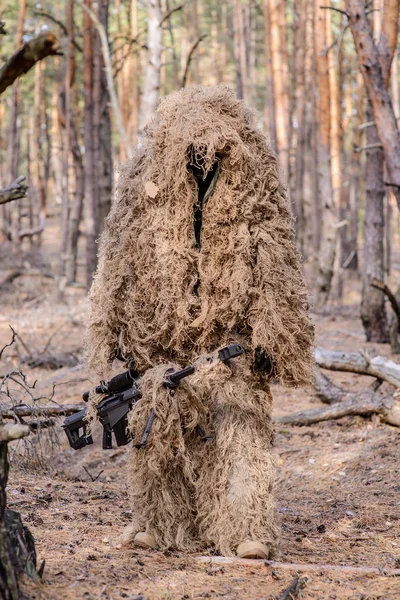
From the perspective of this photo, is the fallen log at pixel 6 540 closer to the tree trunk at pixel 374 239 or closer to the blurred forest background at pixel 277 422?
the blurred forest background at pixel 277 422

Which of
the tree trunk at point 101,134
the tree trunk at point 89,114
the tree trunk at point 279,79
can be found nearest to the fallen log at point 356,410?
the tree trunk at point 101,134

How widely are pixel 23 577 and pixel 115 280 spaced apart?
1.56 metres

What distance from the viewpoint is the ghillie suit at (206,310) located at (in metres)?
3.67

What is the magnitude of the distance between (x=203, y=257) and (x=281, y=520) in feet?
5.87

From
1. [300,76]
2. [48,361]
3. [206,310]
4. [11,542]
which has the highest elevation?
[300,76]

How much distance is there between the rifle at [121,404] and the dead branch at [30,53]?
5.35 ft

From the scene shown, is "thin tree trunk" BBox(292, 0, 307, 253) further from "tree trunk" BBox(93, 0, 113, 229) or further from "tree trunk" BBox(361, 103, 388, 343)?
"tree trunk" BBox(361, 103, 388, 343)

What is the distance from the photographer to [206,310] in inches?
148

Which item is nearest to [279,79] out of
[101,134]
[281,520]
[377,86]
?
[101,134]

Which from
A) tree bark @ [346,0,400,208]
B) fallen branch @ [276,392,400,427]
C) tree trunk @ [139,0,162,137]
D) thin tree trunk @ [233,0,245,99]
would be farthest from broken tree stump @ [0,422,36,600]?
thin tree trunk @ [233,0,245,99]

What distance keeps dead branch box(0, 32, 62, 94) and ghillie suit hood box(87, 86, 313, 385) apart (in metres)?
1.38

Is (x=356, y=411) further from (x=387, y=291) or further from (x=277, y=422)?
(x=387, y=291)

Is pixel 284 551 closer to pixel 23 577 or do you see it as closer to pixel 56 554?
pixel 56 554

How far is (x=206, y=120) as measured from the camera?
3752mm
